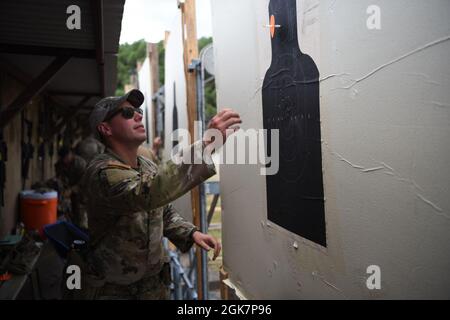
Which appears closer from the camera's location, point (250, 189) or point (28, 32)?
point (250, 189)

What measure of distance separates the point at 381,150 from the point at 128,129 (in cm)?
139

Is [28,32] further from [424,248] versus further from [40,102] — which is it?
[40,102]

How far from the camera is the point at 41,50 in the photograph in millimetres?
3014

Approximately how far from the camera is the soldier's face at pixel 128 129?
1983 mm

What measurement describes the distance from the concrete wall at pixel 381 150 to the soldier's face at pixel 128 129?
101 cm

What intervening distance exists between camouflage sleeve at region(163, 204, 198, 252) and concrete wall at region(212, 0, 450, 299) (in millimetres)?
829

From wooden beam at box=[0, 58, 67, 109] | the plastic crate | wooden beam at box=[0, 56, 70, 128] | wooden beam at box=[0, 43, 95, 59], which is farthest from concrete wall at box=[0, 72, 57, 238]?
wooden beam at box=[0, 43, 95, 59]

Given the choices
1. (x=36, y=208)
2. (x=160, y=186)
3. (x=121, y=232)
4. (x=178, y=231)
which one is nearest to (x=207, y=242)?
(x=178, y=231)

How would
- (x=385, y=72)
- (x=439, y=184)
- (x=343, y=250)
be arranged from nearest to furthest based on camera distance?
(x=439, y=184), (x=385, y=72), (x=343, y=250)

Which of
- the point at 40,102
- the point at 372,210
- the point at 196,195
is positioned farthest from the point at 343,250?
the point at 40,102

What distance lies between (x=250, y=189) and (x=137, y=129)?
2.45 ft

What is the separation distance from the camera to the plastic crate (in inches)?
140

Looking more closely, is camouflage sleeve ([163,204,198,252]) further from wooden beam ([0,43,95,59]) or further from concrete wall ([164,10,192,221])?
wooden beam ([0,43,95,59])

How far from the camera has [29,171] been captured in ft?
19.7
